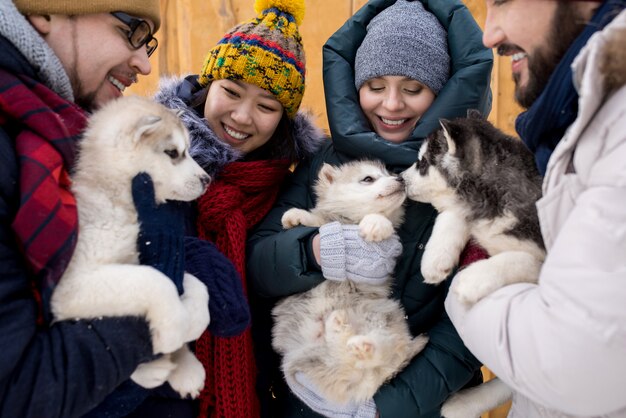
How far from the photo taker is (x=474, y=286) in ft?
5.31

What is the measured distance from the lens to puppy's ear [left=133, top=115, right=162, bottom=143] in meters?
1.72

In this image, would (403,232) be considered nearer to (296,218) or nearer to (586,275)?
(296,218)

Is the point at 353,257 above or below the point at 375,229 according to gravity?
below

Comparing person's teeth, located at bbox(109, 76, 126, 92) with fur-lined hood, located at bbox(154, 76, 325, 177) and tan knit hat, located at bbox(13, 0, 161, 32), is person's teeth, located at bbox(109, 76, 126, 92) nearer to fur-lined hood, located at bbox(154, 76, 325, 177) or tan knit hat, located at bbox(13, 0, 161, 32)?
tan knit hat, located at bbox(13, 0, 161, 32)

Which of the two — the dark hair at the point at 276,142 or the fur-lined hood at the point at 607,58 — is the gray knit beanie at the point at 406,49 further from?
the fur-lined hood at the point at 607,58

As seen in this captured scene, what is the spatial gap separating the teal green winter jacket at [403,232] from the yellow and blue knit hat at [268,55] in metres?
0.20

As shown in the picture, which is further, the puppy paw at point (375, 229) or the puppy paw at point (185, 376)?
the puppy paw at point (375, 229)

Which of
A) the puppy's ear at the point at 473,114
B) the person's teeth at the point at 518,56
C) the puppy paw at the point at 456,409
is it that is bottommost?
the puppy paw at the point at 456,409

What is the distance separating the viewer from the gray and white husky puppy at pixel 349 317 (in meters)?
2.10

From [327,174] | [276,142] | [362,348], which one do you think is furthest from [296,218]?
[362,348]

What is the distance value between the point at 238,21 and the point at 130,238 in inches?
141

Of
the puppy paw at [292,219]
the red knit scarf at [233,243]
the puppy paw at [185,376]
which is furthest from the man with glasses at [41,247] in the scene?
the puppy paw at [292,219]

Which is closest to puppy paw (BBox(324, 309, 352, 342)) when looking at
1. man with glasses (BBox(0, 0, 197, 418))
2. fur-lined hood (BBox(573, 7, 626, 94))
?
man with glasses (BBox(0, 0, 197, 418))

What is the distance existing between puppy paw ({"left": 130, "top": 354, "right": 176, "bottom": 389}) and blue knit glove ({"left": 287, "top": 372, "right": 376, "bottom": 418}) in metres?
0.78
